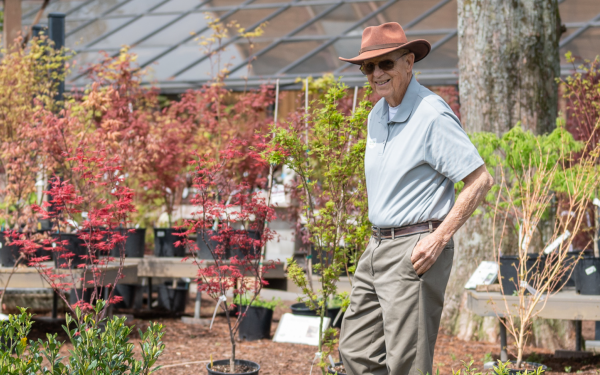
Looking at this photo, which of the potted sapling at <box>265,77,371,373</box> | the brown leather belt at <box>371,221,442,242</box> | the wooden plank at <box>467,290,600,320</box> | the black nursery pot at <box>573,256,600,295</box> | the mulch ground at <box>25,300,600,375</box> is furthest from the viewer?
the mulch ground at <box>25,300,600,375</box>

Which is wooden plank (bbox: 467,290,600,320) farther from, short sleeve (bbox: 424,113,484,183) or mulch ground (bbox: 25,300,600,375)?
short sleeve (bbox: 424,113,484,183)

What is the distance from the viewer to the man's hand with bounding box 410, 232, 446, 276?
2.48 m

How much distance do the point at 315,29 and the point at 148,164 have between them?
4.36 metres

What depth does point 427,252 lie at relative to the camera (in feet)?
8.14

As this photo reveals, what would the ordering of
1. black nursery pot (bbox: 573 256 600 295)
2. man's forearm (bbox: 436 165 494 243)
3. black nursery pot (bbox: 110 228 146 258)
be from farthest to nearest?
1. black nursery pot (bbox: 110 228 146 258)
2. black nursery pot (bbox: 573 256 600 295)
3. man's forearm (bbox: 436 165 494 243)

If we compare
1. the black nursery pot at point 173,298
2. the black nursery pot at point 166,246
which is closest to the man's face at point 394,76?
the black nursery pot at point 166,246

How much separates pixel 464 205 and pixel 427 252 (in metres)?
0.22

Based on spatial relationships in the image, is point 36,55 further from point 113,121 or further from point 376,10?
point 376,10

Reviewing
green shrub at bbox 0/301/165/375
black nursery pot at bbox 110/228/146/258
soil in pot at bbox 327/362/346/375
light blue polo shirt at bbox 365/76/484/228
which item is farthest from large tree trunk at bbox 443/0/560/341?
green shrub at bbox 0/301/165/375

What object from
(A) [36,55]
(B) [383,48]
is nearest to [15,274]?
(A) [36,55]

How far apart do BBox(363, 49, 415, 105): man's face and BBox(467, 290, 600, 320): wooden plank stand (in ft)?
6.64

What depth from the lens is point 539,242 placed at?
5453 millimetres

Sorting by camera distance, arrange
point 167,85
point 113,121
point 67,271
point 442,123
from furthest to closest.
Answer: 1. point 167,85
2. point 113,121
3. point 67,271
4. point 442,123

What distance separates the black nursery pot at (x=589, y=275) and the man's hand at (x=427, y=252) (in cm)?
239
